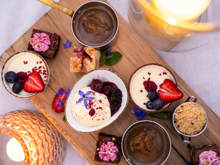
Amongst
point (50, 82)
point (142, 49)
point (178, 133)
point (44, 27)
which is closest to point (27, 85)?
point (50, 82)

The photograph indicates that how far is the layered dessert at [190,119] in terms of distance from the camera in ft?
2.97

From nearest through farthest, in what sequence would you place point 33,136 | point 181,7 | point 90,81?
point 181,7, point 33,136, point 90,81

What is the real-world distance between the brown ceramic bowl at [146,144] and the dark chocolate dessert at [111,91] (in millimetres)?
104

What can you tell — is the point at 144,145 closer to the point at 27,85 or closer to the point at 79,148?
the point at 79,148

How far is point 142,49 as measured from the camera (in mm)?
1009

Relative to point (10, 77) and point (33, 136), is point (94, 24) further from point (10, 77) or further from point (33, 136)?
point (33, 136)

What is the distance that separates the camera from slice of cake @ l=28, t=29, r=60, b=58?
3.28 feet

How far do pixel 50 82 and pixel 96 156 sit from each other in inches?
15.2

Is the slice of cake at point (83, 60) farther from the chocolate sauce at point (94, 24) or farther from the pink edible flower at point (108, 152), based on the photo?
the pink edible flower at point (108, 152)

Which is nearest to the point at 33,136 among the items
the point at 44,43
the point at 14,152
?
the point at 14,152

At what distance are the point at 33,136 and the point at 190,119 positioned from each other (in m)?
0.61

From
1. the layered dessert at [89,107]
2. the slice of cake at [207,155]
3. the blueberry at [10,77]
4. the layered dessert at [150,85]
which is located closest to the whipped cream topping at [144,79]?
the layered dessert at [150,85]

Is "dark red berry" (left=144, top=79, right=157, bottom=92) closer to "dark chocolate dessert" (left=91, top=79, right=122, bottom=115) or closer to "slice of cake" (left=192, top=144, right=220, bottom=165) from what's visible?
"dark chocolate dessert" (left=91, top=79, right=122, bottom=115)

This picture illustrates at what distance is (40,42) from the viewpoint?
1.00 m
